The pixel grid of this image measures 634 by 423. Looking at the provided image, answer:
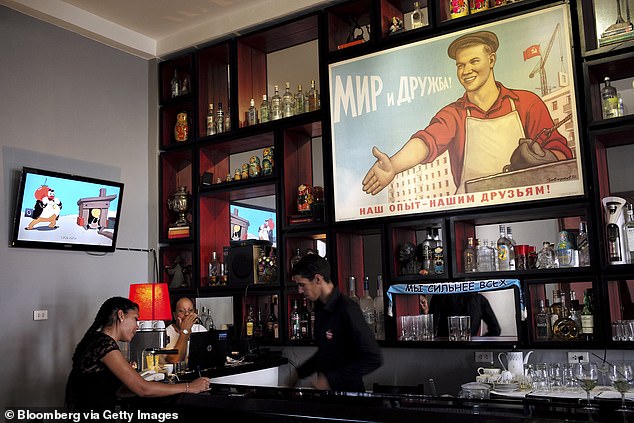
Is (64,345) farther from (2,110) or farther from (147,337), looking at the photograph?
(2,110)

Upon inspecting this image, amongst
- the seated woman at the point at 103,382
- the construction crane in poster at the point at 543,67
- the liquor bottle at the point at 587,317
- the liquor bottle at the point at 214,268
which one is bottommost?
the seated woman at the point at 103,382

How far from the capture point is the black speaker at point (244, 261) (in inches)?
213

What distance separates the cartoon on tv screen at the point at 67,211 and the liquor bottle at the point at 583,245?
392cm

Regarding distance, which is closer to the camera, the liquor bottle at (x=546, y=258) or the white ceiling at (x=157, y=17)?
the liquor bottle at (x=546, y=258)

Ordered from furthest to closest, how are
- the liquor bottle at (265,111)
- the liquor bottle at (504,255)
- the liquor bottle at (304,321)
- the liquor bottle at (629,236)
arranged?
the liquor bottle at (265,111) < the liquor bottle at (304,321) < the liquor bottle at (504,255) < the liquor bottle at (629,236)

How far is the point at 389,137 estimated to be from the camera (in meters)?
4.78

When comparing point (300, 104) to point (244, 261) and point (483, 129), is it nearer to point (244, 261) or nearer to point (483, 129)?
point (244, 261)

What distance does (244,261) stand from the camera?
17.9 feet

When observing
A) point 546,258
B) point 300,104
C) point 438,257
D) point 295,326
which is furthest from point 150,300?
point 546,258

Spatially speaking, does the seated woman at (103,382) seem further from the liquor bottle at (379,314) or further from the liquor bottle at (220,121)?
the liquor bottle at (220,121)

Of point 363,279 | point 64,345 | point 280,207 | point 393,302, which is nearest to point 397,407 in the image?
point 393,302

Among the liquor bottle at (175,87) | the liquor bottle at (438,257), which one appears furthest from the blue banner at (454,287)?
the liquor bottle at (175,87)

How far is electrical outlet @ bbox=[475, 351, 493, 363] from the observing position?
428 centimetres

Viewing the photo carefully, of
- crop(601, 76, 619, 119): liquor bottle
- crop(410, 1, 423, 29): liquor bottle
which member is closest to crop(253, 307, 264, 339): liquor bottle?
crop(410, 1, 423, 29): liquor bottle
